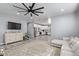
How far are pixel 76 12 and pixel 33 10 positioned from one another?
1143mm

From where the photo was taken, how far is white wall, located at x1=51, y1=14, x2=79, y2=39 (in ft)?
5.67

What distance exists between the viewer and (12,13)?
6.61 ft

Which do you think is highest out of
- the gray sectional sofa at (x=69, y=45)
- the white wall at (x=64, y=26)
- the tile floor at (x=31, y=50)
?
the white wall at (x=64, y=26)

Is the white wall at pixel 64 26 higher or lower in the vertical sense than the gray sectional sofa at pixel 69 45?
higher

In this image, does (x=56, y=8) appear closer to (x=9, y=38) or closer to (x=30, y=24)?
(x=30, y=24)

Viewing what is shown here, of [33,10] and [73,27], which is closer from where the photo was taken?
[73,27]

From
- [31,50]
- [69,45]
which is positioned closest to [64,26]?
[69,45]

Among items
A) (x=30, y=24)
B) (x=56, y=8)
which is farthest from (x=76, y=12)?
(x=30, y=24)

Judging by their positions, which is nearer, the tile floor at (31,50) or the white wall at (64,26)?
the white wall at (64,26)

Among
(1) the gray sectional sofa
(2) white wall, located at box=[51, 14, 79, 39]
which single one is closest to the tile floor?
(1) the gray sectional sofa

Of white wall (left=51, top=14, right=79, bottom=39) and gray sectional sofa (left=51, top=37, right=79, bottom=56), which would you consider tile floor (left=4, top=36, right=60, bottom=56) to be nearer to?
gray sectional sofa (left=51, top=37, right=79, bottom=56)

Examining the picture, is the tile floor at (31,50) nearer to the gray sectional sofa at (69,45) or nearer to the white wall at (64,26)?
the gray sectional sofa at (69,45)

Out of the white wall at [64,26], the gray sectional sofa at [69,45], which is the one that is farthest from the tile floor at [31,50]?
the white wall at [64,26]

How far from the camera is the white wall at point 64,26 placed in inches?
68.0
